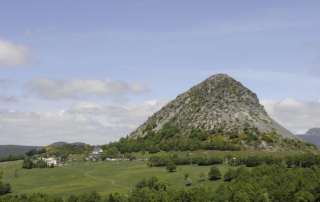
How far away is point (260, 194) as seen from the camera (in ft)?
471

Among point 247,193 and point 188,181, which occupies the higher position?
point 188,181

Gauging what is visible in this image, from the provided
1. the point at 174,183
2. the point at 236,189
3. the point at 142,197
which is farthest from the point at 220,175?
the point at 142,197

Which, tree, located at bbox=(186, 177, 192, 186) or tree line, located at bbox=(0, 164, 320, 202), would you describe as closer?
tree line, located at bbox=(0, 164, 320, 202)

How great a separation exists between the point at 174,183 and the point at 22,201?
69.9m

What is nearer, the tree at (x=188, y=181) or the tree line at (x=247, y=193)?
the tree line at (x=247, y=193)

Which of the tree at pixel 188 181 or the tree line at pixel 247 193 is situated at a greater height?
the tree at pixel 188 181

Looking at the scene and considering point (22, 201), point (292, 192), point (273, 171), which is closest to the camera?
point (292, 192)

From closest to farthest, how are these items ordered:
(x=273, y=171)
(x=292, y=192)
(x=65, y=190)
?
(x=292, y=192), (x=273, y=171), (x=65, y=190)

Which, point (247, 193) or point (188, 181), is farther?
point (188, 181)

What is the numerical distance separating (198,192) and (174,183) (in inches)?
1681

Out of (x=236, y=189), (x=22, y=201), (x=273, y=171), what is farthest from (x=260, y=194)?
(x=22, y=201)

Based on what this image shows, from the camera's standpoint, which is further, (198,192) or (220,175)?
(220,175)

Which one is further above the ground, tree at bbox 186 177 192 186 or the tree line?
tree at bbox 186 177 192 186

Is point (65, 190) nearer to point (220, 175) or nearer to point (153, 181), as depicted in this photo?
point (153, 181)
